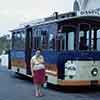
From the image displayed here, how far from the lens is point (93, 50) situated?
18844mm

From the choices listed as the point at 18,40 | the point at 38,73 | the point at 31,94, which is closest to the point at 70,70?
the point at 38,73

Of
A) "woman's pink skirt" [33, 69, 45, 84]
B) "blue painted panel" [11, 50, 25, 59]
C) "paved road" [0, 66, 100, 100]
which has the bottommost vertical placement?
"paved road" [0, 66, 100, 100]

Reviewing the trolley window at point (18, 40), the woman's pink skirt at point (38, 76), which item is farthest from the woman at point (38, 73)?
the trolley window at point (18, 40)

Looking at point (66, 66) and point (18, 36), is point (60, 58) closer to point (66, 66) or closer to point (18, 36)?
point (66, 66)

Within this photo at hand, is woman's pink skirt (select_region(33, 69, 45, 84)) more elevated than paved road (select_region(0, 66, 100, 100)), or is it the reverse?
woman's pink skirt (select_region(33, 69, 45, 84))

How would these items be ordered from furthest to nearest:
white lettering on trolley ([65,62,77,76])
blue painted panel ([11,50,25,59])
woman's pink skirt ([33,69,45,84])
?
→ blue painted panel ([11,50,25,59]), white lettering on trolley ([65,62,77,76]), woman's pink skirt ([33,69,45,84])

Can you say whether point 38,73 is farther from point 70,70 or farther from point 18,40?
point 18,40

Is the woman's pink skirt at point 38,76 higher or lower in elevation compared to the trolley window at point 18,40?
lower

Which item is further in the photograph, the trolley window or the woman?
the trolley window

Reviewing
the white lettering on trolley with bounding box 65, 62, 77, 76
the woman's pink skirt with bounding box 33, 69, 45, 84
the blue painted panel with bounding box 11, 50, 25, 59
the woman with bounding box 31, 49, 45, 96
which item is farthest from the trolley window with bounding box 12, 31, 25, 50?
the woman's pink skirt with bounding box 33, 69, 45, 84

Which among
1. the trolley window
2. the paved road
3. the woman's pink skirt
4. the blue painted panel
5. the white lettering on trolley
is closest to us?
the paved road

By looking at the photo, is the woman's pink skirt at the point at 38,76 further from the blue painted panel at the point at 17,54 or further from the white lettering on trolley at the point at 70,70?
the blue painted panel at the point at 17,54

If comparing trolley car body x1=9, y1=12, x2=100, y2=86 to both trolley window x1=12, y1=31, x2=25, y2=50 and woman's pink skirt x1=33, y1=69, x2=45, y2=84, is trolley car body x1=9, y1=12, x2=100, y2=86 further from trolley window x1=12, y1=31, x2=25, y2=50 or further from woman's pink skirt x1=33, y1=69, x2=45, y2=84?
trolley window x1=12, y1=31, x2=25, y2=50

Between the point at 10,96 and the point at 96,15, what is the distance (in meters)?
4.70
